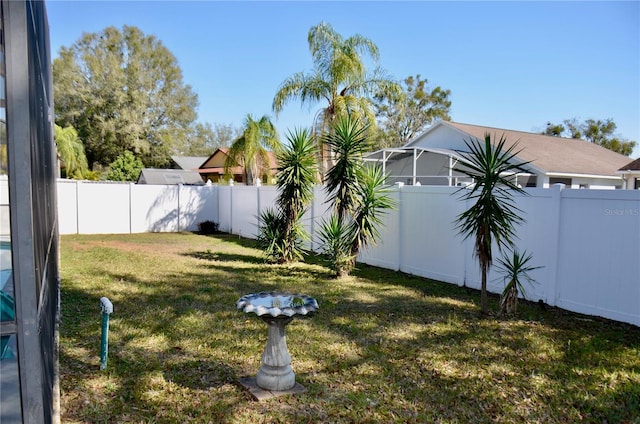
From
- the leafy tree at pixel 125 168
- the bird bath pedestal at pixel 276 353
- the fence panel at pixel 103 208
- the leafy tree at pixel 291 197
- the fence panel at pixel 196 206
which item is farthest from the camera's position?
the leafy tree at pixel 125 168

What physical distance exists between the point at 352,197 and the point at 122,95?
30165 mm

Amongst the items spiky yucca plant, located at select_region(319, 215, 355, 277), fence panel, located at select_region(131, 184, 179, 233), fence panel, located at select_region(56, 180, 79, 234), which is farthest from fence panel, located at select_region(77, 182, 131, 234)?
spiky yucca plant, located at select_region(319, 215, 355, 277)

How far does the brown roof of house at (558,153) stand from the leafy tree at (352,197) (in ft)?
31.5

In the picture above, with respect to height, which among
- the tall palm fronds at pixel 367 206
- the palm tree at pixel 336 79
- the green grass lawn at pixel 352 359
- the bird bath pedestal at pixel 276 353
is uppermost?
the palm tree at pixel 336 79

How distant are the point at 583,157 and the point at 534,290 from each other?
1543 centimetres

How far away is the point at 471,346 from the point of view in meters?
4.86

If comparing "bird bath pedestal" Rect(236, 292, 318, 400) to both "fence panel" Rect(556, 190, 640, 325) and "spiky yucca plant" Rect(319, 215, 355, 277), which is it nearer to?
"fence panel" Rect(556, 190, 640, 325)

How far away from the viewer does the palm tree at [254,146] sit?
18.5 metres

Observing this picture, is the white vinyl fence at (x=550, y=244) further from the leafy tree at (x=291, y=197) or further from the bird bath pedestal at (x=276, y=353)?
the bird bath pedestal at (x=276, y=353)

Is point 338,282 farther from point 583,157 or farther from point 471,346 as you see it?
point 583,157

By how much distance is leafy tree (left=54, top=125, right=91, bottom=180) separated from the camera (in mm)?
24547

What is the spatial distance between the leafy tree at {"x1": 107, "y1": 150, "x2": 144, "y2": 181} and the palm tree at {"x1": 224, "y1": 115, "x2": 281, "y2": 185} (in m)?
16.0

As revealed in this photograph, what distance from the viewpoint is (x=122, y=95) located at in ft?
109

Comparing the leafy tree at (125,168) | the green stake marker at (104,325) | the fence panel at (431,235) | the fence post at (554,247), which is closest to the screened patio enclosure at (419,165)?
the fence panel at (431,235)
